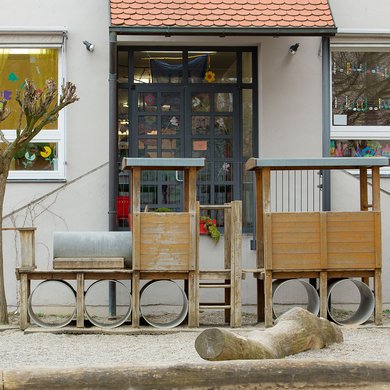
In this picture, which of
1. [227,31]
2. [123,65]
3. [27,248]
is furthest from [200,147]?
[27,248]

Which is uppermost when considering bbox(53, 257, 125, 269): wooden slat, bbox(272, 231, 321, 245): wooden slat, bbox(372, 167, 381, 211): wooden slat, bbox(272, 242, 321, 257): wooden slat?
bbox(372, 167, 381, 211): wooden slat

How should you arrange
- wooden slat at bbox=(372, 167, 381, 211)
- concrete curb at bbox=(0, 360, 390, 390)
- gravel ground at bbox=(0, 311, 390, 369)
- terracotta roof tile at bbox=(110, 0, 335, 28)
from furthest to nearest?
terracotta roof tile at bbox=(110, 0, 335, 28) < wooden slat at bbox=(372, 167, 381, 211) < gravel ground at bbox=(0, 311, 390, 369) < concrete curb at bbox=(0, 360, 390, 390)

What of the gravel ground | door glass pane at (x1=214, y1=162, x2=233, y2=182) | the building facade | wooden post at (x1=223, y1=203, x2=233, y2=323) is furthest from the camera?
door glass pane at (x1=214, y1=162, x2=233, y2=182)

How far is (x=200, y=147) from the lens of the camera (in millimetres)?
14539

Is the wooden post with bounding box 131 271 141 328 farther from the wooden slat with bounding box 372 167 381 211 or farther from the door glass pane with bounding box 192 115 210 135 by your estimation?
the door glass pane with bounding box 192 115 210 135

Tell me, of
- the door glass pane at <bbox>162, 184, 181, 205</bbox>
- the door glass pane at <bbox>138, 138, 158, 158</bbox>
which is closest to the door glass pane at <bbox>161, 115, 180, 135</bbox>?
the door glass pane at <bbox>138, 138, 158, 158</bbox>

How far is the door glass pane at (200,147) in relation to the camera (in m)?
14.5

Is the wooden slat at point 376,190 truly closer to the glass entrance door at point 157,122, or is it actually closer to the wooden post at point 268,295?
the wooden post at point 268,295

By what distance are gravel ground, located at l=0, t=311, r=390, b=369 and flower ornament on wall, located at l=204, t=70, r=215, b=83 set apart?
4.07 m

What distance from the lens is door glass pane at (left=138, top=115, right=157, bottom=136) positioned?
1455 cm

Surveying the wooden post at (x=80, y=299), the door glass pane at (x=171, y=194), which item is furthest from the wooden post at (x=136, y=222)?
the door glass pane at (x=171, y=194)

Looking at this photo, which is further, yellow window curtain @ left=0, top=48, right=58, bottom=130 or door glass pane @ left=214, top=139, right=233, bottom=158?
door glass pane @ left=214, top=139, right=233, bottom=158

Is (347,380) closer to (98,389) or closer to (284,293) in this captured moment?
(98,389)

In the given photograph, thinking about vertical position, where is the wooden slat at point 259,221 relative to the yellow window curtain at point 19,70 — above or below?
below
